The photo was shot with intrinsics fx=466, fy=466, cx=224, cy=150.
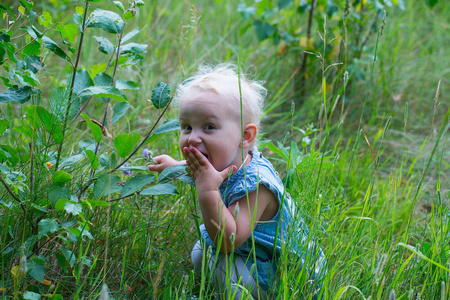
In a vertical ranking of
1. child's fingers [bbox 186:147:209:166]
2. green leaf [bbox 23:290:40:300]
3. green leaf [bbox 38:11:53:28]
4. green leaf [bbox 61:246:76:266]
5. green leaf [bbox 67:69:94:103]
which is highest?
green leaf [bbox 38:11:53:28]

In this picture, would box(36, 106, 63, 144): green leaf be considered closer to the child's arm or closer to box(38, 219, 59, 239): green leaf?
box(38, 219, 59, 239): green leaf

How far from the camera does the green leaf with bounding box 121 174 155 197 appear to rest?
4.93 ft

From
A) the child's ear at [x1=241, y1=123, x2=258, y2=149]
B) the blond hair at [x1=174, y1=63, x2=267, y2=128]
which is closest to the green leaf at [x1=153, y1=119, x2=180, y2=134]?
the blond hair at [x1=174, y1=63, x2=267, y2=128]

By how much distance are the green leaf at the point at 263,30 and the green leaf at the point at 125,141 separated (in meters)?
2.29

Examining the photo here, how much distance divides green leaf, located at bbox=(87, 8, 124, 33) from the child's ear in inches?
23.0

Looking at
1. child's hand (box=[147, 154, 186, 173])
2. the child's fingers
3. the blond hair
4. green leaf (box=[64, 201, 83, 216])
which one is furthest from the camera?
child's hand (box=[147, 154, 186, 173])

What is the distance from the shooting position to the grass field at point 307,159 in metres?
1.54

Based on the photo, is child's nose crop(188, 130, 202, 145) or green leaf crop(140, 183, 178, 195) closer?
green leaf crop(140, 183, 178, 195)

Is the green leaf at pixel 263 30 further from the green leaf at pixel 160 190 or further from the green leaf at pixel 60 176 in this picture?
the green leaf at pixel 60 176

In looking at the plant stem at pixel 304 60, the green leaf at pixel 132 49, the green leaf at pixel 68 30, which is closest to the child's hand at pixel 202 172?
the green leaf at pixel 132 49

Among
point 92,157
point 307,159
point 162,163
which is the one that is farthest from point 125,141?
point 307,159

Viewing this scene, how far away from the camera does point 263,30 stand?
356cm

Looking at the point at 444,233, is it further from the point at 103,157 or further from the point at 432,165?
the point at 432,165

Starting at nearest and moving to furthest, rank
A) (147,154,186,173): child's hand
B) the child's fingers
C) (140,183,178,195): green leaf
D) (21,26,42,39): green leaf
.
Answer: (21,26,42,39): green leaf < (140,183,178,195): green leaf < the child's fingers < (147,154,186,173): child's hand
